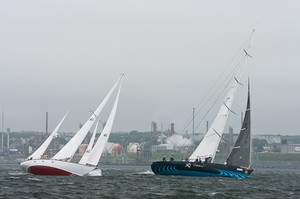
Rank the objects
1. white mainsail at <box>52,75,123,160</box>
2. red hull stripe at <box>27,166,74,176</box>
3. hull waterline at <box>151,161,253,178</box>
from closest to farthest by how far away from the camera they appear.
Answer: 1. red hull stripe at <box>27,166,74,176</box>
2. white mainsail at <box>52,75,123,160</box>
3. hull waterline at <box>151,161,253,178</box>

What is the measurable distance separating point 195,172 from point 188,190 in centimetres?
2570

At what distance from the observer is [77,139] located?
279 ft

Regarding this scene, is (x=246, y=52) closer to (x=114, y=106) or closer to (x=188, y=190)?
(x=114, y=106)

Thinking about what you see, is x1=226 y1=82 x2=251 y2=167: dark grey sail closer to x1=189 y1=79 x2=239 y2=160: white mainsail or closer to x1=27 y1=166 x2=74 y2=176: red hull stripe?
x1=189 y1=79 x2=239 y2=160: white mainsail

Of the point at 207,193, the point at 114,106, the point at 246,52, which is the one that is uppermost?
the point at 246,52

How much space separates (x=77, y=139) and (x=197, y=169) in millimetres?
11802

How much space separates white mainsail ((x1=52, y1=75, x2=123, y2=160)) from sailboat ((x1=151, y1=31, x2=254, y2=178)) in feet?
24.0

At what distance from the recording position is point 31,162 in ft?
272

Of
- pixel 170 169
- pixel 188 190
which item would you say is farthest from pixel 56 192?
pixel 170 169

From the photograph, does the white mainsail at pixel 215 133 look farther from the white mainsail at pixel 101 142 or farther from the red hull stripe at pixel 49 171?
the red hull stripe at pixel 49 171

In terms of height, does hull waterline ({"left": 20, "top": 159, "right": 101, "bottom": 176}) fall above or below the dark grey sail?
below

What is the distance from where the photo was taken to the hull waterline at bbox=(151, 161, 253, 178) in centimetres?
8575

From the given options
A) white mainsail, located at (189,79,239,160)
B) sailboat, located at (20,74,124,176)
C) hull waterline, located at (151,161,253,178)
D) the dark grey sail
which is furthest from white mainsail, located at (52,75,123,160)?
the dark grey sail

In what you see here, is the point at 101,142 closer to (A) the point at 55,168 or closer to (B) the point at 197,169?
(A) the point at 55,168
